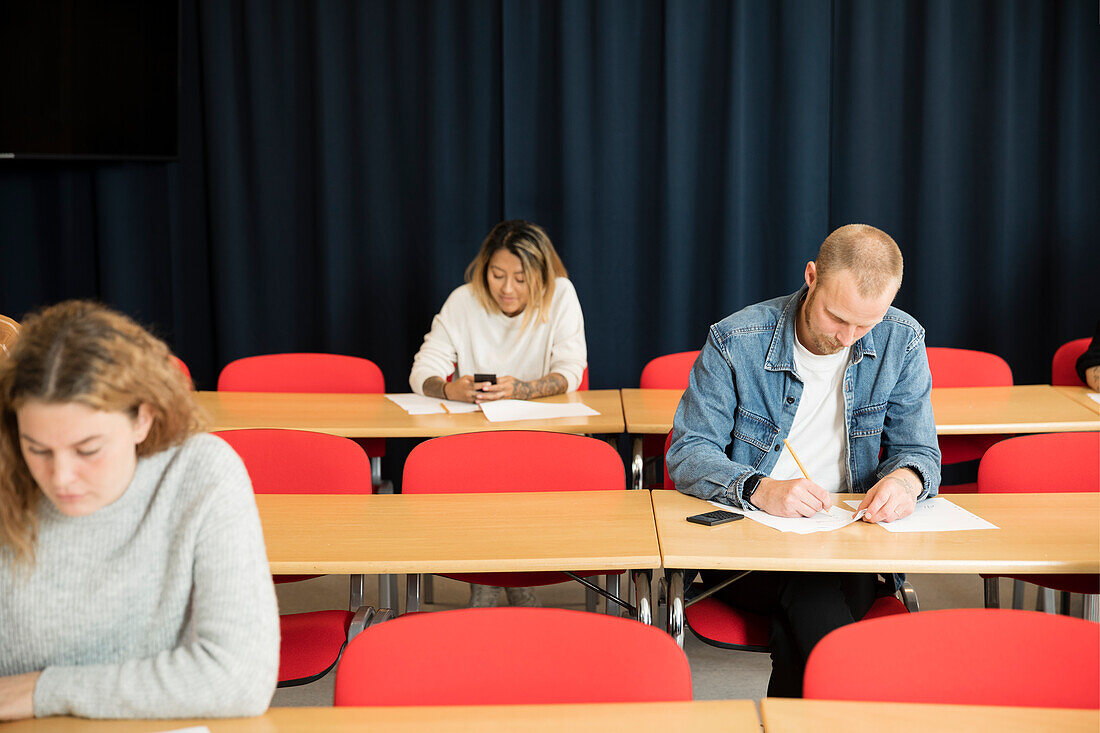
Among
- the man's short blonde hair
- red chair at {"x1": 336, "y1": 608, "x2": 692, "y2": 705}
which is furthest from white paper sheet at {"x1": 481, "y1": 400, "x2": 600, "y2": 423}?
red chair at {"x1": 336, "y1": 608, "x2": 692, "y2": 705}

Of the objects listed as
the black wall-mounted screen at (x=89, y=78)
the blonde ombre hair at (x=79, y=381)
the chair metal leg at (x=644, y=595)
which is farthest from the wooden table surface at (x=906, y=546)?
the black wall-mounted screen at (x=89, y=78)

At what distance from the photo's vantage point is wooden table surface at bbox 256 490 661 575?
79.0 inches

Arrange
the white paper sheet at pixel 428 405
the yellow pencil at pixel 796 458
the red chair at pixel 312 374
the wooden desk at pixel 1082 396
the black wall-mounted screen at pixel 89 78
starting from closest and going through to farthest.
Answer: the yellow pencil at pixel 796 458
the wooden desk at pixel 1082 396
the white paper sheet at pixel 428 405
the red chair at pixel 312 374
the black wall-mounted screen at pixel 89 78

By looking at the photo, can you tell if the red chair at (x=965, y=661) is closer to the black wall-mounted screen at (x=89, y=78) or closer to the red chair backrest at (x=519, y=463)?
the red chair backrest at (x=519, y=463)

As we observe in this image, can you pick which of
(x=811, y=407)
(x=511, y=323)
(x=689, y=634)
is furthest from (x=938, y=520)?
(x=511, y=323)

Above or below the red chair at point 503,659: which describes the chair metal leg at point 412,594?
below

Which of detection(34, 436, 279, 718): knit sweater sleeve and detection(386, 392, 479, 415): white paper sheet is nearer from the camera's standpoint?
detection(34, 436, 279, 718): knit sweater sleeve

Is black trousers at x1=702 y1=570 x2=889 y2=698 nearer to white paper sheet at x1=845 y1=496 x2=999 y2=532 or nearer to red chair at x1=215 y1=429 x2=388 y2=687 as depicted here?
white paper sheet at x1=845 y1=496 x2=999 y2=532

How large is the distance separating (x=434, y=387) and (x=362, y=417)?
42 cm

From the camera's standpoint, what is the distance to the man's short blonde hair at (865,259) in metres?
2.23

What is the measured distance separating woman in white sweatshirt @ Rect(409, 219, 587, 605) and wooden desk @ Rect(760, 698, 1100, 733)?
2337 mm

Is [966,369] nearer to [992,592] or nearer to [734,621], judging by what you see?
[992,592]

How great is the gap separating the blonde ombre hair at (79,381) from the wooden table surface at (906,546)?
101cm

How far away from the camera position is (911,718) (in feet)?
4.60
